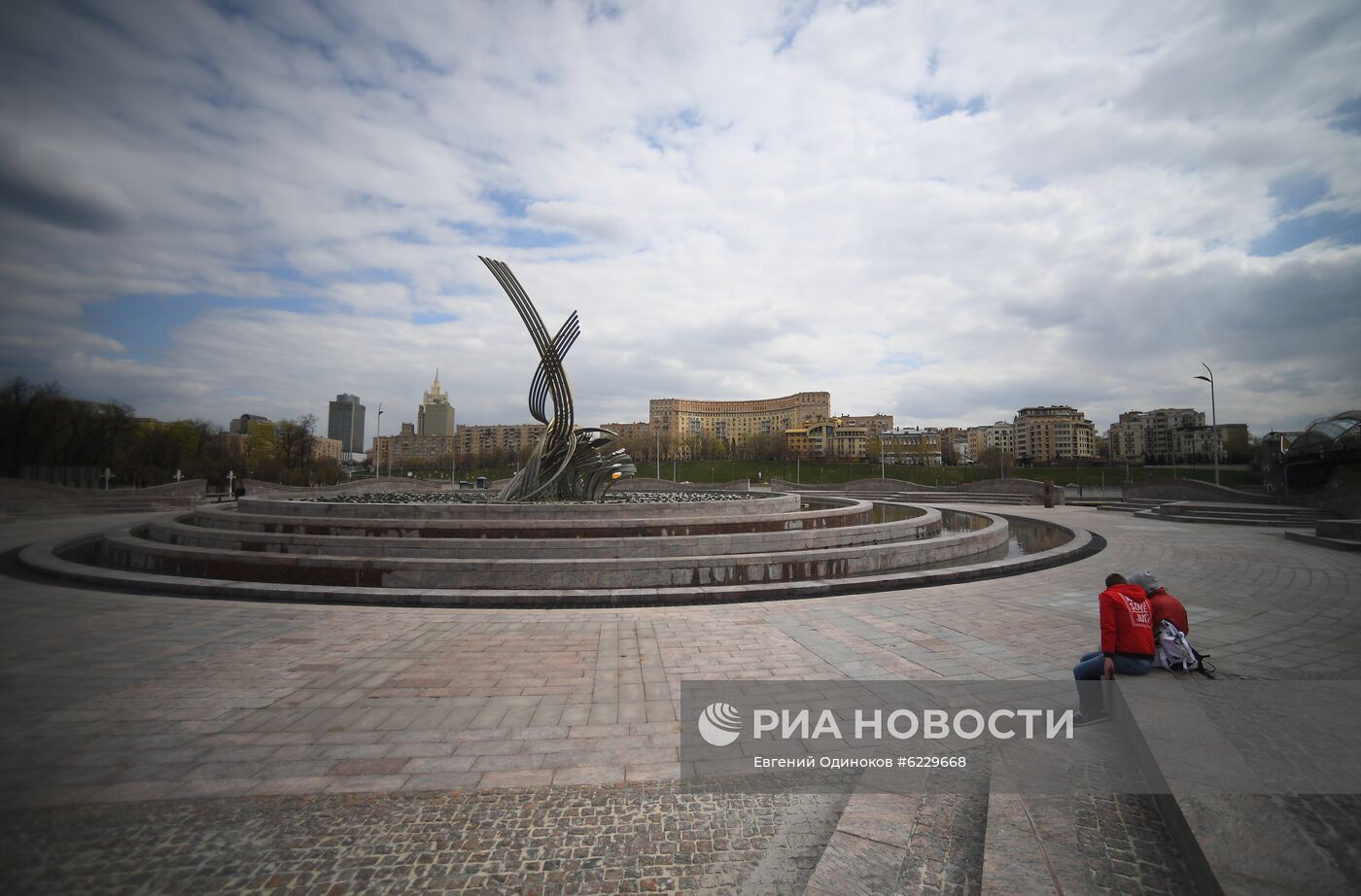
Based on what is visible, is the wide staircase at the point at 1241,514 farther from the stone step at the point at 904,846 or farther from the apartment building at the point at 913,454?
the apartment building at the point at 913,454

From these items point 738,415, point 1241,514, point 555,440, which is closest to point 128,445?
point 555,440

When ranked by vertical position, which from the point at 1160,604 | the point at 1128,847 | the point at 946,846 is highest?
the point at 1160,604

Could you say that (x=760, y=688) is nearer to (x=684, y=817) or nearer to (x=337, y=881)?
(x=684, y=817)

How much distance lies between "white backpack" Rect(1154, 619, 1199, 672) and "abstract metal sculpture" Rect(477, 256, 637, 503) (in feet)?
51.2

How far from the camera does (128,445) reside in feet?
98.5

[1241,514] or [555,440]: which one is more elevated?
[555,440]

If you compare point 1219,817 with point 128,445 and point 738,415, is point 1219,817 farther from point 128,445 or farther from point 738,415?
point 738,415

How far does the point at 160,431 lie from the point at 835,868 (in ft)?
170

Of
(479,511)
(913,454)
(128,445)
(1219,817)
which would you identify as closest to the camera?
(1219,817)

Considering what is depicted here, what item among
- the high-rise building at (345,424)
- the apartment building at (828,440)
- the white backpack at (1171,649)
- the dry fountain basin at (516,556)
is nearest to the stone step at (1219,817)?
the white backpack at (1171,649)

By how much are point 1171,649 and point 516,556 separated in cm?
992

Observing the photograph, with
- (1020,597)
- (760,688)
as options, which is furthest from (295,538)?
(1020,597)

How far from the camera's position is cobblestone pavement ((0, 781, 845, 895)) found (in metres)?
2.89

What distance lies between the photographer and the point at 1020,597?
9.17m
